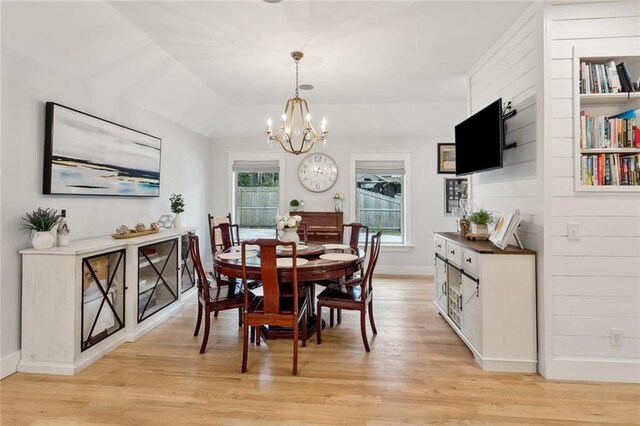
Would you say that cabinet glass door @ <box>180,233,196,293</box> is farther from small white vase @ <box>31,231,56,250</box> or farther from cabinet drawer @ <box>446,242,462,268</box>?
cabinet drawer @ <box>446,242,462,268</box>

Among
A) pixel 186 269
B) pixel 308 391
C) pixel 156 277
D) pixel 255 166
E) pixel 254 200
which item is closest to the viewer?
pixel 308 391

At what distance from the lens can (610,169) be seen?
91.4 inches

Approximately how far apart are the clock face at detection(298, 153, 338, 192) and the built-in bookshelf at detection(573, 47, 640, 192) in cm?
368

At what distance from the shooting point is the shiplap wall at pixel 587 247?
2.30m

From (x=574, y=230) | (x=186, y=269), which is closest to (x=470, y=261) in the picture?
(x=574, y=230)

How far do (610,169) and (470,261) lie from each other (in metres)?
1.18

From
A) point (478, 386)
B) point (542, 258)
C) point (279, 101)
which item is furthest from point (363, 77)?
point (478, 386)

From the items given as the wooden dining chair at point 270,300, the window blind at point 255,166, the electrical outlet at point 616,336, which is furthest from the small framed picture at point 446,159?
the wooden dining chair at point 270,300

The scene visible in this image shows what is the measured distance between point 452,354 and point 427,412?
88 cm

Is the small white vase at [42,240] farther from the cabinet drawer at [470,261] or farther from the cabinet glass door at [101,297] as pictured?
the cabinet drawer at [470,261]

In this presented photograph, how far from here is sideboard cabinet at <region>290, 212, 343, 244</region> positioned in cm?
527

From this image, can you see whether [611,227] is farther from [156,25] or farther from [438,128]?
[156,25]

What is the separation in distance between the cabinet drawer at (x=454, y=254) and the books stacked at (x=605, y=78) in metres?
1.53

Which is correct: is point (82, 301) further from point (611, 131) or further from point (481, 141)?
point (611, 131)
